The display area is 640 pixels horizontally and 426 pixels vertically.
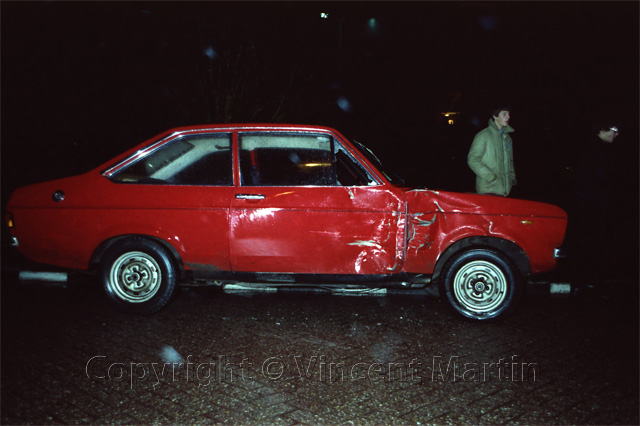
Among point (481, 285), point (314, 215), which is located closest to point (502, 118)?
point (481, 285)

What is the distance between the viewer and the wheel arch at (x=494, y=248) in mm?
4824

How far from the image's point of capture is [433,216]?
15.8ft

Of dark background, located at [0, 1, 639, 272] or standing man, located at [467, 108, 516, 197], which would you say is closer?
standing man, located at [467, 108, 516, 197]

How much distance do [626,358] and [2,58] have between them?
17009 mm

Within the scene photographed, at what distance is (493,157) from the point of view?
6.15 metres

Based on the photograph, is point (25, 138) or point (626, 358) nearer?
point (626, 358)

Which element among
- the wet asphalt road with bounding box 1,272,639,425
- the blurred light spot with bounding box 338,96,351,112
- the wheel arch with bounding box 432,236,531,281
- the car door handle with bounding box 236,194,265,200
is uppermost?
the blurred light spot with bounding box 338,96,351,112

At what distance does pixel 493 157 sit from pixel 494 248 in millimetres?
1678

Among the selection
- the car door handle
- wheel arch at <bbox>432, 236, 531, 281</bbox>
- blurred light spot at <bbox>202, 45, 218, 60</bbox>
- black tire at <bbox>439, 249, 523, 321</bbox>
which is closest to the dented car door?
the car door handle

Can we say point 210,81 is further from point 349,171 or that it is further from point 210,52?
point 349,171

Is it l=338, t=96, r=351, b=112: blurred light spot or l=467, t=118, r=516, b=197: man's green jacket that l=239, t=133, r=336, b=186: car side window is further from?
l=338, t=96, r=351, b=112: blurred light spot

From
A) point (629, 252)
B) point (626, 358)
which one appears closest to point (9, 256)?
point (626, 358)

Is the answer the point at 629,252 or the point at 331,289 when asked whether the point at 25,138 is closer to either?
the point at 331,289

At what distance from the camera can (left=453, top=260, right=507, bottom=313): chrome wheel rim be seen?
486cm
